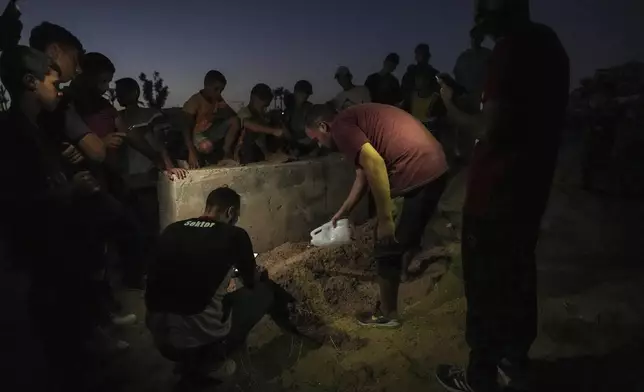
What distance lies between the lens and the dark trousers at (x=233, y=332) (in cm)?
286

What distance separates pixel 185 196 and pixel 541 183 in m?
3.14

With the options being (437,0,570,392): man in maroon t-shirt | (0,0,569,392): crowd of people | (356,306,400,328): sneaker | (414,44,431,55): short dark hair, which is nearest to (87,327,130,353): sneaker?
(0,0,569,392): crowd of people

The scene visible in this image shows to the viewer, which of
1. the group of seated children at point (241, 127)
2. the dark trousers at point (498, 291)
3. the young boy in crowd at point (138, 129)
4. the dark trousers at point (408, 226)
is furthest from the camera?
the group of seated children at point (241, 127)

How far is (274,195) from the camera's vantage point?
5.23 metres

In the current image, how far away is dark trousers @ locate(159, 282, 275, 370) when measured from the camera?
2855 millimetres

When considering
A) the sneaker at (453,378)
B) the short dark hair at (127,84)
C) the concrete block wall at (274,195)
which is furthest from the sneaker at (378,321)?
the short dark hair at (127,84)

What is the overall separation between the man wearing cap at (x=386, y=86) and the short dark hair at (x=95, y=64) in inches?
149

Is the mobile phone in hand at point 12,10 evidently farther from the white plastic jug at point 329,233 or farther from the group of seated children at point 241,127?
the white plastic jug at point 329,233

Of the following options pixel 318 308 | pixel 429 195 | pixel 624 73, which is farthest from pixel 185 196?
pixel 624 73

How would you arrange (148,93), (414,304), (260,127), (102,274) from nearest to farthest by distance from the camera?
(102,274)
(414,304)
(148,93)
(260,127)

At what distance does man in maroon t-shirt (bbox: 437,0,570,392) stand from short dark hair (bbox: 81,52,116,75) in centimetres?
265

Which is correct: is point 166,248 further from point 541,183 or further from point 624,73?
point 624,73

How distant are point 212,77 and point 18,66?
2884mm

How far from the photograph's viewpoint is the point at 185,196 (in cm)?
459
